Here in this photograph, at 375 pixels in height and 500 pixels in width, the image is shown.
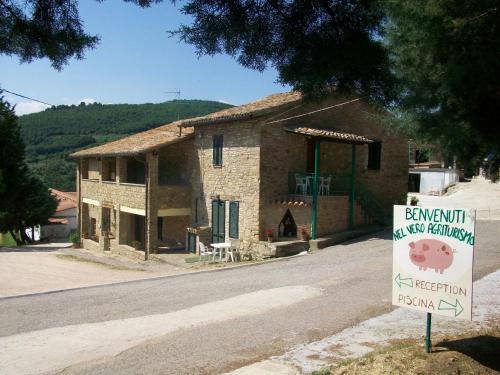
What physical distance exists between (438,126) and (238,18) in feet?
9.47

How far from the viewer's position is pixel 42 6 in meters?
4.59

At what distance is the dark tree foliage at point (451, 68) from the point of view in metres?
4.87

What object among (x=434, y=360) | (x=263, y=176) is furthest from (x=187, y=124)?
(x=434, y=360)

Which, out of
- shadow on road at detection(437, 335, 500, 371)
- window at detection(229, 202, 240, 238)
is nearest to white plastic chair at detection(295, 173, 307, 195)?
window at detection(229, 202, 240, 238)

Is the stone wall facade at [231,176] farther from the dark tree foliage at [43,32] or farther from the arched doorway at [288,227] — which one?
the dark tree foliage at [43,32]

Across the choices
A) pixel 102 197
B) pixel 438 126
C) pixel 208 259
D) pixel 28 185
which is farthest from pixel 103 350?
Result: pixel 28 185

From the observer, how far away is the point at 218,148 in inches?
741

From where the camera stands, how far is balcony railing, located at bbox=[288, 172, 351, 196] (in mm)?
17016

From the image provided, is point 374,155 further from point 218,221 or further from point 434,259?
point 434,259

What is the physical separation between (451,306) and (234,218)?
13.1 metres

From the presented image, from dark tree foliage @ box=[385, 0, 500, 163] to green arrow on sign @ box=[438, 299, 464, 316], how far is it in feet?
6.22

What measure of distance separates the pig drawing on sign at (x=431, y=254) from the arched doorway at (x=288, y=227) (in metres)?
11.3

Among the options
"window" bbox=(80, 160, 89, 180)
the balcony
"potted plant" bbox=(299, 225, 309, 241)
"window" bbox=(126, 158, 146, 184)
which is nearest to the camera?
"potted plant" bbox=(299, 225, 309, 241)

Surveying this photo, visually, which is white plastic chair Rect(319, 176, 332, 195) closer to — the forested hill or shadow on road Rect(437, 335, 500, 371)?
shadow on road Rect(437, 335, 500, 371)
